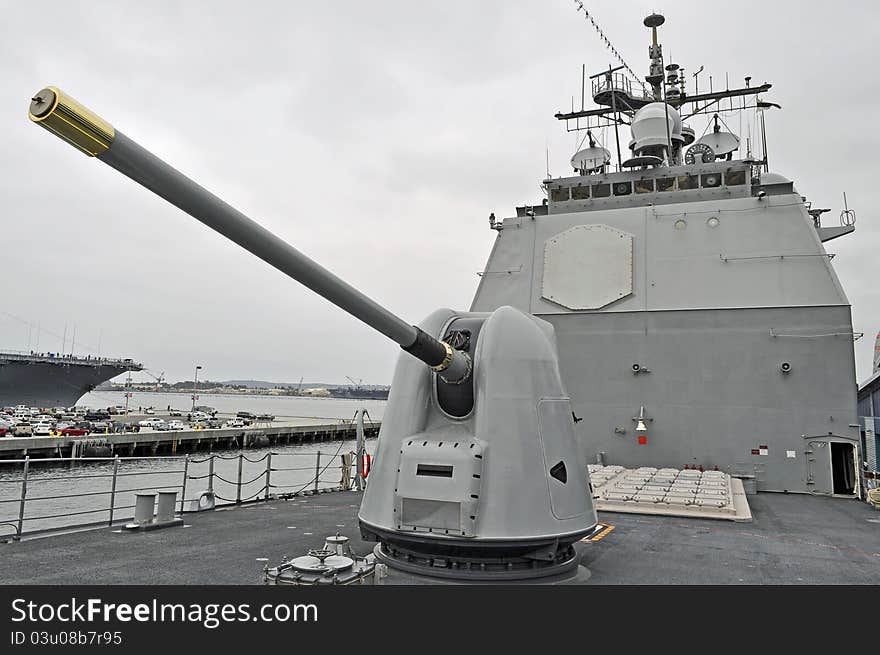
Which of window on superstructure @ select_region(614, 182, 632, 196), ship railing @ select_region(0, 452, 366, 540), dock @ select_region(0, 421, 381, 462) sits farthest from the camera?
dock @ select_region(0, 421, 381, 462)

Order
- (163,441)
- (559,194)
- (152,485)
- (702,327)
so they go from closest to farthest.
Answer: (702,327)
(559,194)
(152,485)
(163,441)

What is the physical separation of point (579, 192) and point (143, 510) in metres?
9.80

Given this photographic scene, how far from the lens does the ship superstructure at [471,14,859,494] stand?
9281mm

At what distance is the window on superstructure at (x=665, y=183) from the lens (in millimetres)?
11852

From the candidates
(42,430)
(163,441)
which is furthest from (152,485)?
(42,430)

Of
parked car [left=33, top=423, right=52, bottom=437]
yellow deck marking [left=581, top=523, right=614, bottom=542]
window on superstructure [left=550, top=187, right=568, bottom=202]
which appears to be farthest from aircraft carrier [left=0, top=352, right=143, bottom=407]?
yellow deck marking [left=581, top=523, right=614, bottom=542]

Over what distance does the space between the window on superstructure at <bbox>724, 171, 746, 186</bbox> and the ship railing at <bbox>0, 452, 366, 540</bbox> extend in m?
8.35

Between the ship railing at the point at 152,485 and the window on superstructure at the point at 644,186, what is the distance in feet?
24.5

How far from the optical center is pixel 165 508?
18.8ft

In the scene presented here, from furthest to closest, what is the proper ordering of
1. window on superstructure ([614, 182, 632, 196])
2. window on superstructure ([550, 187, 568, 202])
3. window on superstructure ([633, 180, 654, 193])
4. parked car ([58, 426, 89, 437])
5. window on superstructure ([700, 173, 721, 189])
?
parked car ([58, 426, 89, 437]), window on superstructure ([550, 187, 568, 202]), window on superstructure ([614, 182, 632, 196]), window on superstructure ([633, 180, 654, 193]), window on superstructure ([700, 173, 721, 189])

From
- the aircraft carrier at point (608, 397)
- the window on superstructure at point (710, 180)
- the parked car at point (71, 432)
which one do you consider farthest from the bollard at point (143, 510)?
the parked car at point (71, 432)

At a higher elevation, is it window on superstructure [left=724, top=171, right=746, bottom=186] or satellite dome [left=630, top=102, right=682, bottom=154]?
satellite dome [left=630, top=102, right=682, bottom=154]

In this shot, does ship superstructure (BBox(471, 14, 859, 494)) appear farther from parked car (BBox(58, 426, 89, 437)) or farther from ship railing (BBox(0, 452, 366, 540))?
parked car (BBox(58, 426, 89, 437))

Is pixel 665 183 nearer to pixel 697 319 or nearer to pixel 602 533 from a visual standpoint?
pixel 697 319
